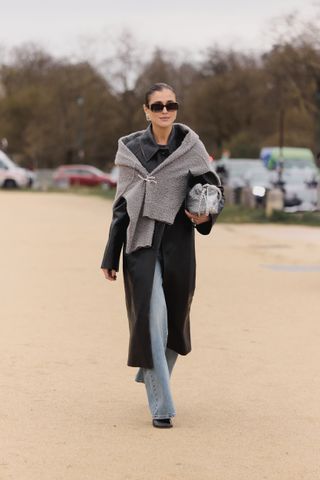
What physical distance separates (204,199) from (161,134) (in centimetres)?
43

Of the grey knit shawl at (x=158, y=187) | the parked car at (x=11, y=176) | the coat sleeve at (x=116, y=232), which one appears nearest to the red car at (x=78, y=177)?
the parked car at (x=11, y=176)

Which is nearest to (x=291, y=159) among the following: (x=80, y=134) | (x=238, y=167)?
(x=238, y=167)

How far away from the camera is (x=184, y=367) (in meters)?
8.62

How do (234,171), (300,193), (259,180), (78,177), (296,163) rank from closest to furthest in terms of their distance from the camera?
(300,193), (259,180), (296,163), (234,171), (78,177)

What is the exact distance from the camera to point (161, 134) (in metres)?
6.55

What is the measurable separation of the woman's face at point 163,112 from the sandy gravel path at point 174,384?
1505mm

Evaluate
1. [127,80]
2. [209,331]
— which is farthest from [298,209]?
[127,80]

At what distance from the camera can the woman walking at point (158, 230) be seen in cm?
648

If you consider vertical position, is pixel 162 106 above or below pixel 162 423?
above

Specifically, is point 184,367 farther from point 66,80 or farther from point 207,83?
point 66,80

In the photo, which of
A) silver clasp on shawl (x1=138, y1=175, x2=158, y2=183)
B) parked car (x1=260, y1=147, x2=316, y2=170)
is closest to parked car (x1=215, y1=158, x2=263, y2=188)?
parked car (x1=260, y1=147, x2=316, y2=170)

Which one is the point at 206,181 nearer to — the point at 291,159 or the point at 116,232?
the point at 116,232

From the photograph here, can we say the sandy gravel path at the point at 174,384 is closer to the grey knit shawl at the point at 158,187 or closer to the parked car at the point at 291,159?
the grey knit shawl at the point at 158,187

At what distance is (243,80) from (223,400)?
235 ft
